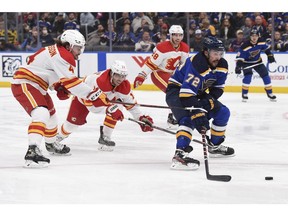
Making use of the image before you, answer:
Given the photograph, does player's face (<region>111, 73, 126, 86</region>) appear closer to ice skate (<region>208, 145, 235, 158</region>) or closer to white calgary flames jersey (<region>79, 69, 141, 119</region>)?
white calgary flames jersey (<region>79, 69, 141, 119</region>)

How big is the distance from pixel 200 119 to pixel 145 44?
21.4ft

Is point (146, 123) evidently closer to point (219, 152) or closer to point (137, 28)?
point (219, 152)

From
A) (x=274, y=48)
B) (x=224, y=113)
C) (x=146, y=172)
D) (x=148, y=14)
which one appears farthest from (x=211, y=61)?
(x=148, y=14)

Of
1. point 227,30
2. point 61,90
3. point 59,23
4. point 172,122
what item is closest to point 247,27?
point 227,30

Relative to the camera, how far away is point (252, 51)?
977cm

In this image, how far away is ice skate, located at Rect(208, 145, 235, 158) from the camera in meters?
5.66

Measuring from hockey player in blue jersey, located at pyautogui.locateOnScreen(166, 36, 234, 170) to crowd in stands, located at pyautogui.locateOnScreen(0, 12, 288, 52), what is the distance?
5697 mm

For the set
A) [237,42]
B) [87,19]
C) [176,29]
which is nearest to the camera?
[176,29]

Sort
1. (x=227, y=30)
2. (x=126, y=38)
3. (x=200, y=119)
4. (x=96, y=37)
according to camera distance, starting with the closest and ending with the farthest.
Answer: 1. (x=200, y=119)
2. (x=227, y=30)
3. (x=126, y=38)
4. (x=96, y=37)

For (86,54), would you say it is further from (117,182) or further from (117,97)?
(117,182)

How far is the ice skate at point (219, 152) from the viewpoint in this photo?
5.66 meters

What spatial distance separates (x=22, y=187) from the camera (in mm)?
4574

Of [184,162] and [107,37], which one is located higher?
[184,162]

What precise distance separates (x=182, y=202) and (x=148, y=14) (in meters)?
7.77
